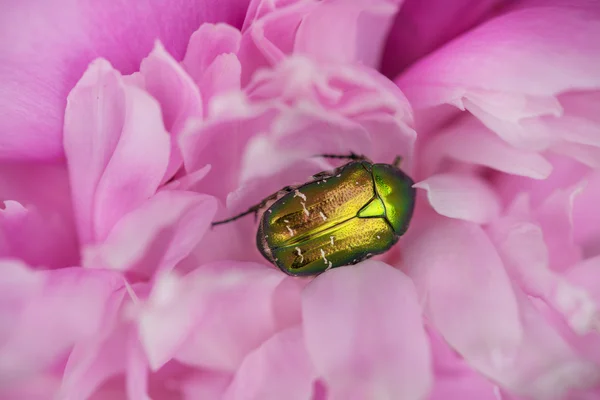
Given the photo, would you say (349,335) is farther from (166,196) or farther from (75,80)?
(75,80)

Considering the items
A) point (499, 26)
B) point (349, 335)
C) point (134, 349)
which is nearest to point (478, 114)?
point (499, 26)

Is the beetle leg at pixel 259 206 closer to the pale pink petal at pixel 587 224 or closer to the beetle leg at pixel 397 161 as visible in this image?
the beetle leg at pixel 397 161

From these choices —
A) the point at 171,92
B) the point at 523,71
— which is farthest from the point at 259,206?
the point at 523,71

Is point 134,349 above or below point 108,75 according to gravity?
below

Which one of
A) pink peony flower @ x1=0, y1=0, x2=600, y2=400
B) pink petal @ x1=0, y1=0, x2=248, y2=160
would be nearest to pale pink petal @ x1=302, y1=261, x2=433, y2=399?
pink peony flower @ x1=0, y1=0, x2=600, y2=400

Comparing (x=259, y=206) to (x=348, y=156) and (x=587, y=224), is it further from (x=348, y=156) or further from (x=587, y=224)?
(x=587, y=224)

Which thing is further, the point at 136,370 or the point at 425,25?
the point at 425,25

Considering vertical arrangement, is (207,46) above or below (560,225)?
above

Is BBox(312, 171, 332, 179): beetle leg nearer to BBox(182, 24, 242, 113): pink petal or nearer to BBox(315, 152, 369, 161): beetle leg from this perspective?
BBox(315, 152, 369, 161): beetle leg
